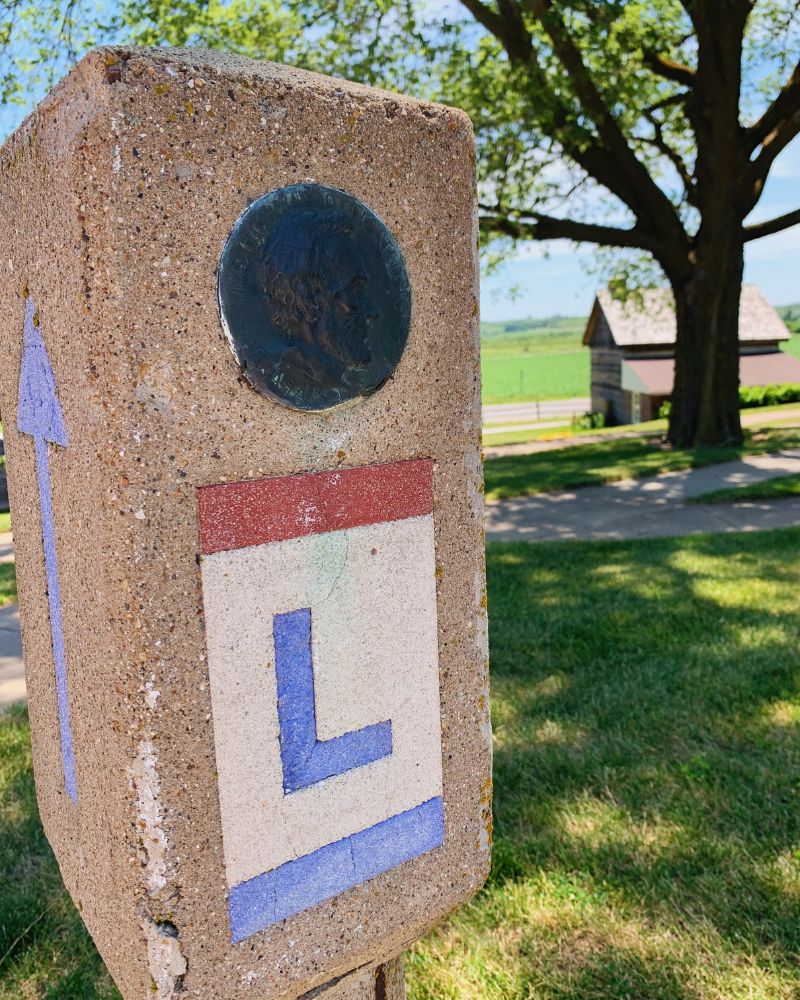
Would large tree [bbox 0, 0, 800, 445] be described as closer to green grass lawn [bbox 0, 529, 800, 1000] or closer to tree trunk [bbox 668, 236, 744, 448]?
tree trunk [bbox 668, 236, 744, 448]

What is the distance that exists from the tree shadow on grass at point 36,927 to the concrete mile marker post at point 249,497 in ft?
2.62

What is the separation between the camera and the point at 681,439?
12.2m

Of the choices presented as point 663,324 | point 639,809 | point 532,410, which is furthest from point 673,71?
point 532,410

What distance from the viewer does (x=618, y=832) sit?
8.87ft

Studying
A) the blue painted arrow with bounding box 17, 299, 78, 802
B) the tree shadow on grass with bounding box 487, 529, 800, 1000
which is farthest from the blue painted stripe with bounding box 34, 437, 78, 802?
the tree shadow on grass with bounding box 487, 529, 800, 1000

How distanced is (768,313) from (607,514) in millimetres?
28188

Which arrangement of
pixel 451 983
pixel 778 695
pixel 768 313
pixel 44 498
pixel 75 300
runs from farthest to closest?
pixel 768 313 < pixel 778 695 < pixel 451 983 < pixel 44 498 < pixel 75 300

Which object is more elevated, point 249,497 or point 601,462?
point 249,497

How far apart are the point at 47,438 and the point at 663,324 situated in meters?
29.3

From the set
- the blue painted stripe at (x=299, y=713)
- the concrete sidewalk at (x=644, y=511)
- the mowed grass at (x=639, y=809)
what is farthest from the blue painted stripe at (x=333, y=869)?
the concrete sidewalk at (x=644, y=511)

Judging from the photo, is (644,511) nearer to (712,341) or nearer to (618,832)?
(712,341)

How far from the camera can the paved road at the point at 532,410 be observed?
36.7 meters

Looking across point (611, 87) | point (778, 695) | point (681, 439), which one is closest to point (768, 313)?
point (681, 439)

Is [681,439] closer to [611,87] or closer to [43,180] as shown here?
[611,87]
